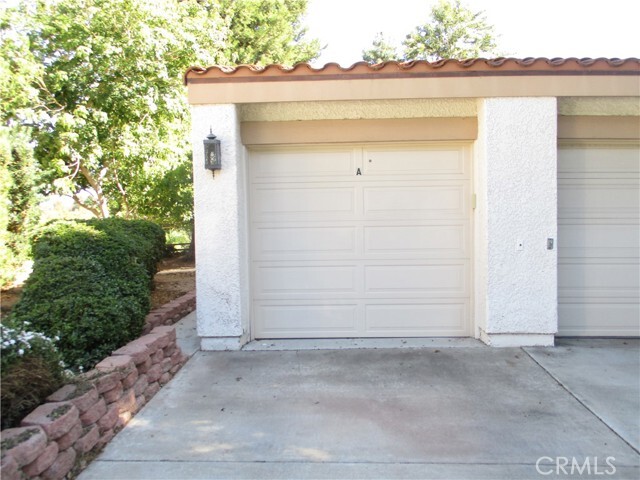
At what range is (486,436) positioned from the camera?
10.6 ft

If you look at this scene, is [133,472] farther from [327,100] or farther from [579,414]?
[327,100]

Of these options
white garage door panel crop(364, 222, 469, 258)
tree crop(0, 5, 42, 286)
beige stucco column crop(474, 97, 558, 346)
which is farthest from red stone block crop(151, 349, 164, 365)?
tree crop(0, 5, 42, 286)

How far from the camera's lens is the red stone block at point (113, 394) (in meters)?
3.36

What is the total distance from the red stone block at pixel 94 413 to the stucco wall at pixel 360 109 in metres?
3.46

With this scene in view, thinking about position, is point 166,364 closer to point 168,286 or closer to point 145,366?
point 145,366

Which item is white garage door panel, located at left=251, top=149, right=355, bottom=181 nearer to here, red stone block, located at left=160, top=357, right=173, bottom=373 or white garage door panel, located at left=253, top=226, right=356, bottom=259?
white garage door panel, located at left=253, top=226, right=356, bottom=259

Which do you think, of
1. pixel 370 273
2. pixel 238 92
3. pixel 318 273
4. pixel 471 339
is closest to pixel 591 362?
pixel 471 339

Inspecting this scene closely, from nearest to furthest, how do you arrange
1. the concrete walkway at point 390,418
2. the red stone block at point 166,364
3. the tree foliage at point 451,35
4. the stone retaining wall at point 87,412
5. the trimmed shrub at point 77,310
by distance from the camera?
the stone retaining wall at point 87,412
the concrete walkway at point 390,418
the trimmed shrub at point 77,310
the red stone block at point 166,364
the tree foliage at point 451,35

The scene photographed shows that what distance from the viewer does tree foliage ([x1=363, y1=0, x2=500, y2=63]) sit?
25.4 meters

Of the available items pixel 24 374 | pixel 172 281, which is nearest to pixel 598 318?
pixel 24 374

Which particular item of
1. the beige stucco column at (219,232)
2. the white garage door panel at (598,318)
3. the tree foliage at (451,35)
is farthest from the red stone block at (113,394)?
the tree foliage at (451,35)

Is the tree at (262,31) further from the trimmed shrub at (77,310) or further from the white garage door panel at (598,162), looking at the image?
the trimmed shrub at (77,310)

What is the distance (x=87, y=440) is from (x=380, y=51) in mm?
27821

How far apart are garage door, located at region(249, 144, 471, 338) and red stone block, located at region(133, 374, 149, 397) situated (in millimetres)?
1936
